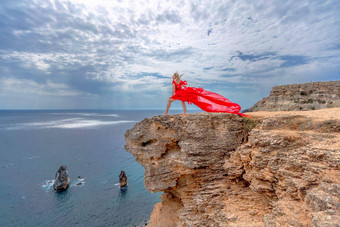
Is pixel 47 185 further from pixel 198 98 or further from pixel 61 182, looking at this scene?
pixel 198 98

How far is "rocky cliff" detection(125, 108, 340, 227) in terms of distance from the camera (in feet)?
23.0

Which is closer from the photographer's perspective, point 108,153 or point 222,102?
point 222,102

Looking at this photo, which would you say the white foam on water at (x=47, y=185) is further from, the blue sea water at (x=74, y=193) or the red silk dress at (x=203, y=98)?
the red silk dress at (x=203, y=98)

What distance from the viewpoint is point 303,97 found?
23141 millimetres

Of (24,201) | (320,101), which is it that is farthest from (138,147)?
(24,201)

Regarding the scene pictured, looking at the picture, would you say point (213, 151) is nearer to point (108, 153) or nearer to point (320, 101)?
point (320, 101)

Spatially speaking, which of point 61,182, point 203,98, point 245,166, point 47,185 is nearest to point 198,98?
point 203,98

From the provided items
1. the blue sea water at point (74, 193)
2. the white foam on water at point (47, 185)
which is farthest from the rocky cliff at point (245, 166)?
the white foam on water at point (47, 185)

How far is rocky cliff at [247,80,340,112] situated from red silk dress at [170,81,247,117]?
1431cm

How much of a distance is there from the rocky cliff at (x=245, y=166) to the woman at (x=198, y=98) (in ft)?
4.63

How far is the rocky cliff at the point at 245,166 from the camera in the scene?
7.00 metres

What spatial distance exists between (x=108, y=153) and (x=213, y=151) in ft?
148

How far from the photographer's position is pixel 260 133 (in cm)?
978

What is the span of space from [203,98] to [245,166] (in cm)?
553
